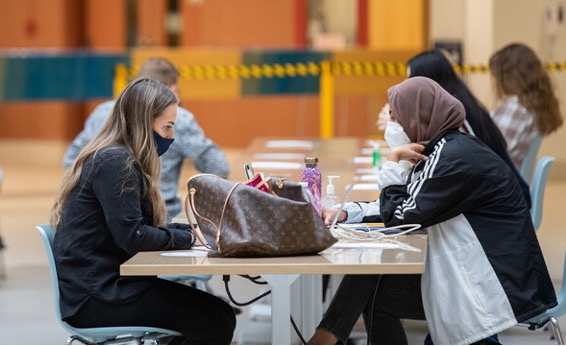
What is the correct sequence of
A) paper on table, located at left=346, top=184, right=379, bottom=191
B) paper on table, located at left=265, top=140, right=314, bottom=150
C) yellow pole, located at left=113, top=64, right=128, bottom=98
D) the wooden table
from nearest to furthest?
1. the wooden table
2. paper on table, located at left=346, top=184, right=379, bottom=191
3. paper on table, located at left=265, top=140, right=314, bottom=150
4. yellow pole, located at left=113, top=64, right=128, bottom=98

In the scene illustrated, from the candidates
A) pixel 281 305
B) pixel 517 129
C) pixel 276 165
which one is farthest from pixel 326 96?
pixel 281 305

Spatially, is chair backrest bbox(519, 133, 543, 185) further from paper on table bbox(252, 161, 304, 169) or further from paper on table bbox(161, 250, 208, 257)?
paper on table bbox(161, 250, 208, 257)

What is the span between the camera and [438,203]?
378 centimetres

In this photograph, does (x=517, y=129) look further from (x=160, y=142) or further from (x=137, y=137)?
(x=137, y=137)

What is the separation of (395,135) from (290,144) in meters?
3.43

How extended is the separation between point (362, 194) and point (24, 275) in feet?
10.2

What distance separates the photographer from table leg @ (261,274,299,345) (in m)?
3.48

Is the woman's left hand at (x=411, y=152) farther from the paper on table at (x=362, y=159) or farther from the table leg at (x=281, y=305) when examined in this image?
the paper on table at (x=362, y=159)

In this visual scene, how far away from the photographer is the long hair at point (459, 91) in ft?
17.9

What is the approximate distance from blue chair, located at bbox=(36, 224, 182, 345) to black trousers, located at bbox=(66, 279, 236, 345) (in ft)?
0.05

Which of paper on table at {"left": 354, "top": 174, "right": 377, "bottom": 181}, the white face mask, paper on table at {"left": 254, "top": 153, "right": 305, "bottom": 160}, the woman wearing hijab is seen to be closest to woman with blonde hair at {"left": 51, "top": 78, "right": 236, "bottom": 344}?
the woman wearing hijab

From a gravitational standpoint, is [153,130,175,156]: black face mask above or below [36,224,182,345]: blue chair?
above

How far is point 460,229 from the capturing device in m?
3.84

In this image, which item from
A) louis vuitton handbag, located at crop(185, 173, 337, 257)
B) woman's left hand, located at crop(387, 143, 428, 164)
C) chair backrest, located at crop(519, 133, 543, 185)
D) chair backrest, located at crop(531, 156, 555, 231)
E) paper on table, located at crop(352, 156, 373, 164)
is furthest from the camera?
chair backrest, located at crop(519, 133, 543, 185)
